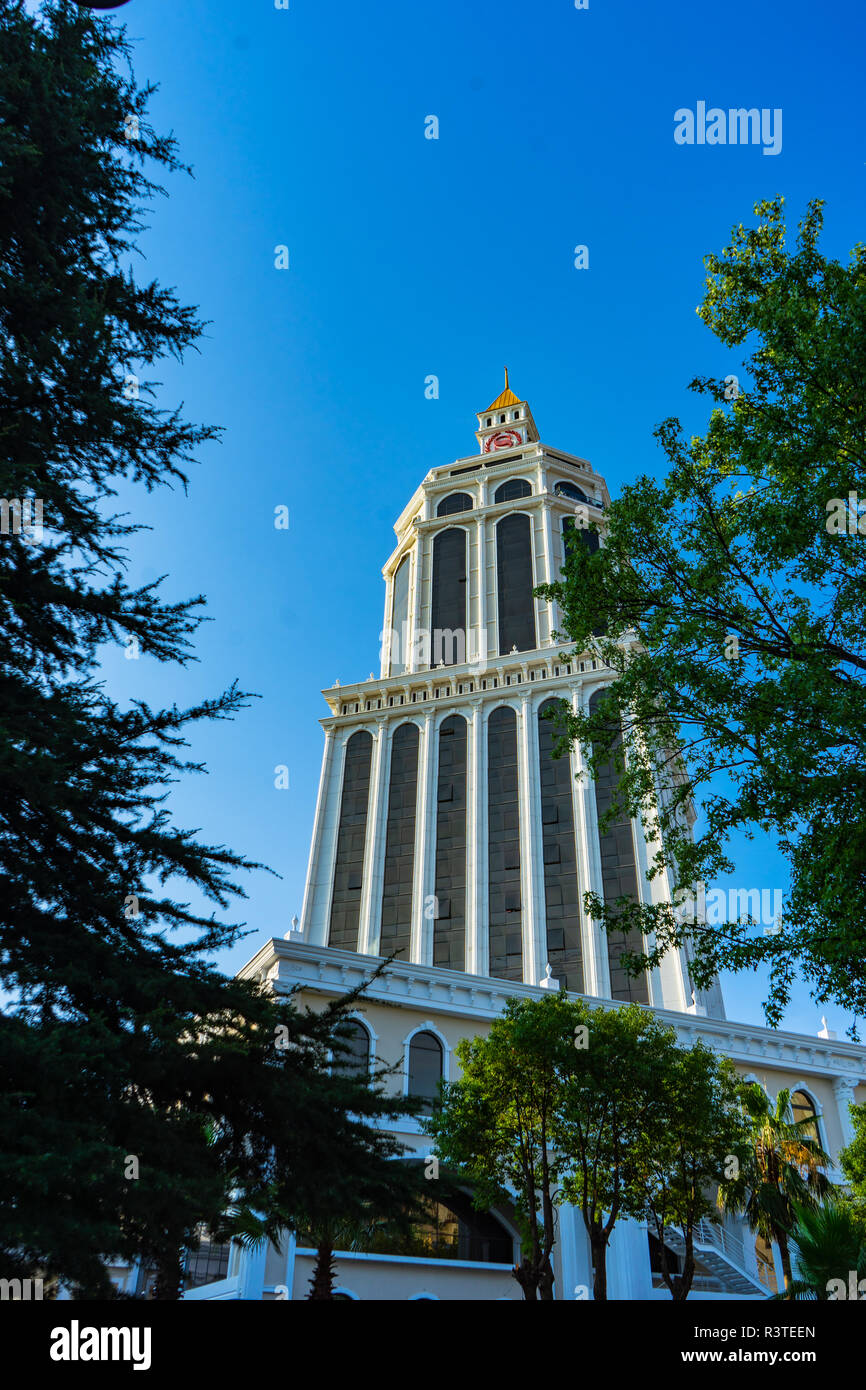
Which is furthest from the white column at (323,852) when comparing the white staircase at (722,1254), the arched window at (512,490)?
the white staircase at (722,1254)

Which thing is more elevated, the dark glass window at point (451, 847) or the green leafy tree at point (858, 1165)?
the dark glass window at point (451, 847)

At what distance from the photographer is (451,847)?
51.9m

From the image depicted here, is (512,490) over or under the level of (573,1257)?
over

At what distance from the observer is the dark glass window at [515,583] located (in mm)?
61281

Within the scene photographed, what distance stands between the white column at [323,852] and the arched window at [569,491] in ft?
79.3

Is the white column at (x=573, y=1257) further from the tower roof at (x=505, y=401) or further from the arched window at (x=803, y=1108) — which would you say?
the tower roof at (x=505, y=401)

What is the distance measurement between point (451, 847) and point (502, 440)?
40.9 m

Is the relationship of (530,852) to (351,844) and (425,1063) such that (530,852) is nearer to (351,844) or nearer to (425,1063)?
(351,844)

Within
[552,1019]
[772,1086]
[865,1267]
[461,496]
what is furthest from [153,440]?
[461,496]

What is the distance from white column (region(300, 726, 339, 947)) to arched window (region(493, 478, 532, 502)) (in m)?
22.8

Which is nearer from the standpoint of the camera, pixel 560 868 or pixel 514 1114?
pixel 514 1114

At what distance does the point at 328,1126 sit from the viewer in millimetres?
9000

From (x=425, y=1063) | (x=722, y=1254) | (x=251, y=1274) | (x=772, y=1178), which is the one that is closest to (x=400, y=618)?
(x=425, y=1063)

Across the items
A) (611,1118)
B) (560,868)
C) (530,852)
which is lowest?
(611,1118)
